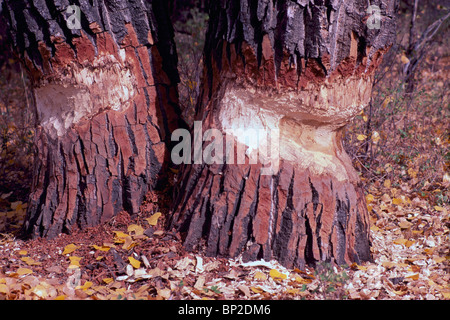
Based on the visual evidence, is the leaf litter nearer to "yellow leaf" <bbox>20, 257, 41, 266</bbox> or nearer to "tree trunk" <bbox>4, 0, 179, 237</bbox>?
"yellow leaf" <bbox>20, 257, 41, 266</bbox>

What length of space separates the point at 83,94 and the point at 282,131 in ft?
3.95

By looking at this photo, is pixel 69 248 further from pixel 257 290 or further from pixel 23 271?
pixel 257 290

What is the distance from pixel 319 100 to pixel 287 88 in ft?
0.60

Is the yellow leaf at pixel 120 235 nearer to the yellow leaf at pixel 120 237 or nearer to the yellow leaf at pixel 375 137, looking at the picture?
the yellow leaf at pixel 120 237

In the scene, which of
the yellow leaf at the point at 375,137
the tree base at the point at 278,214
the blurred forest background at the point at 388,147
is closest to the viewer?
the tree base at the point at 278,214

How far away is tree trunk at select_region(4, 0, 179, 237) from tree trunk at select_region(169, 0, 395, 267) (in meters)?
0.41

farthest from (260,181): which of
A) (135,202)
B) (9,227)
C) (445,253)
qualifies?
(9,227)

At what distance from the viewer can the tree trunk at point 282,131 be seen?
231 centimetres

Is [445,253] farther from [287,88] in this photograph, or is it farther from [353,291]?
[287,88]

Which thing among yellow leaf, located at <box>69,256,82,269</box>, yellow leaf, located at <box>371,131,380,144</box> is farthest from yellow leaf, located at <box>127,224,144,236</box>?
yellow leaf, located at <box>371,131,380,144</box>

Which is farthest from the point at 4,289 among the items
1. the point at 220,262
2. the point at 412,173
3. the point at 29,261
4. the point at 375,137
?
the point at 412,173

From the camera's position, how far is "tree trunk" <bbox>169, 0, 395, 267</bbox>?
2.31 meters

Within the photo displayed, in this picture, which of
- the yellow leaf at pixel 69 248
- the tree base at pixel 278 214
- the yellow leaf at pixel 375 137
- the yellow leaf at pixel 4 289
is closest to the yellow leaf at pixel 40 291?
the yellow leaf at pixel 4 289

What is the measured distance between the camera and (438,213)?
3307 mm
